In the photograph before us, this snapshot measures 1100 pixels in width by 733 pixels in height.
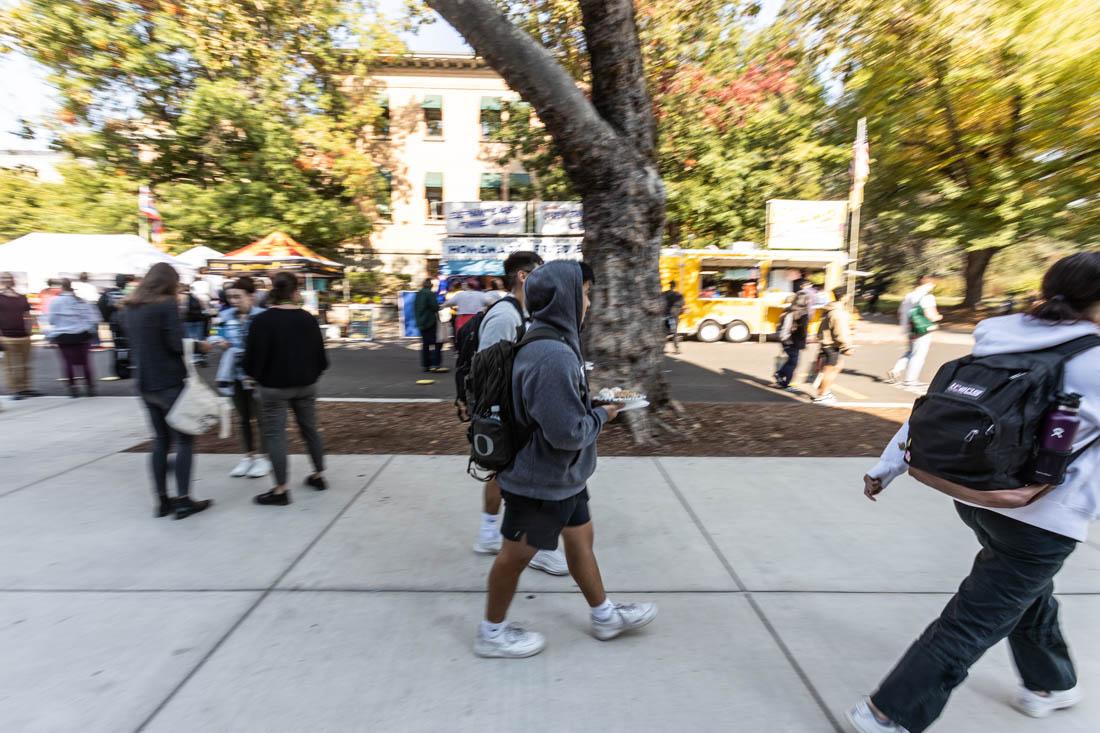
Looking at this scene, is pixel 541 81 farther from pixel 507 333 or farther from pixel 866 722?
pixel 866 722

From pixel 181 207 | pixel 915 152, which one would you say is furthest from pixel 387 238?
pixel 915 152

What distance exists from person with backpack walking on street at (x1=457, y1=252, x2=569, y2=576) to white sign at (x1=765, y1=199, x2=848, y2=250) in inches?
647

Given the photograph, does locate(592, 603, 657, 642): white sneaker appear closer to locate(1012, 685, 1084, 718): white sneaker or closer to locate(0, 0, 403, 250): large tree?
locate(1012, 685, 1084, 718): white sneaker

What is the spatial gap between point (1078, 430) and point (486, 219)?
18.9 metres

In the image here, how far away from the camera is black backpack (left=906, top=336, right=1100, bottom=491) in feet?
5.99

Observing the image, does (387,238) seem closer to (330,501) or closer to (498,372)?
(330,501)

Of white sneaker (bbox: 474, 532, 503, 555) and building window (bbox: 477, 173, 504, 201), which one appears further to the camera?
building window (bbox: 477, 173, 504, 201)

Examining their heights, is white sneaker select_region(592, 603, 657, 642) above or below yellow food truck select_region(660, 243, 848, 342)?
below

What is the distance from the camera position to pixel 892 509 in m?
4.54

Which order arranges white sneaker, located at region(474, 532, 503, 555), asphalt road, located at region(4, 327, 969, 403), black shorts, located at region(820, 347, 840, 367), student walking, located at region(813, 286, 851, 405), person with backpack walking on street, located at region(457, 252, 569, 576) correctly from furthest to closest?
asphalt road, located at region(4, 327, 969, 403)
black shorts, located at region(820, 347, 840, 367)
student walking, located at region(813, 286, 851, 405)
white sneaker, located at region(474, 532, 503, 555)
person with backpack walking on street, located at region(457, 252, 569, 576)

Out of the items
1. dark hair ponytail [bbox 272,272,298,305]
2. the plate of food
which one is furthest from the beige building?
the plate of food

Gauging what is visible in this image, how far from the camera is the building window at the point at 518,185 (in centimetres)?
2703

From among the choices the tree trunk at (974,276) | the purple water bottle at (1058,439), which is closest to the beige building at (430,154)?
the tree trunk at (974,276)

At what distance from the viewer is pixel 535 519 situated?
252 centimetres
